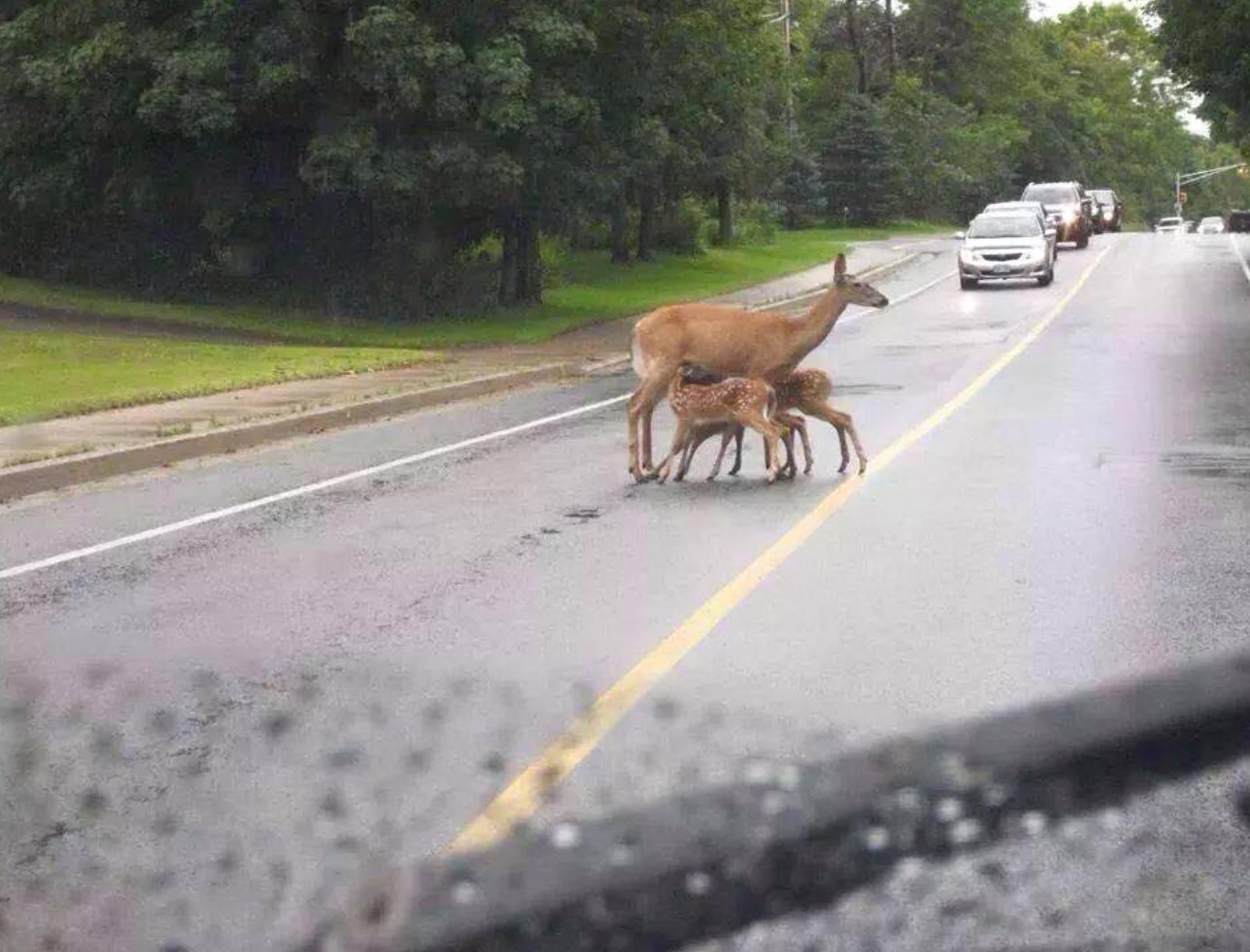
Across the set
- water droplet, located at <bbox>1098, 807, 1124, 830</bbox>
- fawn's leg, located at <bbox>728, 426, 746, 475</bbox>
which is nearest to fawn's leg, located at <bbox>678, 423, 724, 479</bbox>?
fawn's leg, located at <bbox>728, 426, 746, 475</bbox>

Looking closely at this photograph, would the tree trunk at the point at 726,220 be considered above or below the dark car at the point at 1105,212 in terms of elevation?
above

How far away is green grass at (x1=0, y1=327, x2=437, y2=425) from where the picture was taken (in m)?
20.8

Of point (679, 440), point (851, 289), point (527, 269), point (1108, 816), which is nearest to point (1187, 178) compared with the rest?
point (527, 269)

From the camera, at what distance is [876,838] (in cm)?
153

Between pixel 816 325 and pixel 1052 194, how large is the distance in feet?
163

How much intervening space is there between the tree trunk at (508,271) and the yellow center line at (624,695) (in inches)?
878

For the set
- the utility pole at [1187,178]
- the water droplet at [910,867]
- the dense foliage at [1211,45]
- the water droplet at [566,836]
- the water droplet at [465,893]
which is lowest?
the utility pole at [1187,178]

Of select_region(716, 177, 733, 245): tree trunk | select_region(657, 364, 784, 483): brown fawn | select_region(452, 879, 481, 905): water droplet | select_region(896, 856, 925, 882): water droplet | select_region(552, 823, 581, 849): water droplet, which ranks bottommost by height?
select_region(716, 177, 733, 245): tree trunk

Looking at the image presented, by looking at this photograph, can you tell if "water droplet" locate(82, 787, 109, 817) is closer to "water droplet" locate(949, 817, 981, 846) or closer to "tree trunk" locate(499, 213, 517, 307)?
"water droplet" locate(949, 817, 981, 846)

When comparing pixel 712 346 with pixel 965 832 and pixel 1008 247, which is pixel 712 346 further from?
pixel 1008 247

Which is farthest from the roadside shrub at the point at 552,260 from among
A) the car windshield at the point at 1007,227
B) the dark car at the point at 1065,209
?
the dark car at the point at 1065,209

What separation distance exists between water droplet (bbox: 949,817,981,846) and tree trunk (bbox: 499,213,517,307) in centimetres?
3543

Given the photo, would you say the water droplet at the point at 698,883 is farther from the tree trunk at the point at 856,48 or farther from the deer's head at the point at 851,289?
the tree trunk at the point at 856,48

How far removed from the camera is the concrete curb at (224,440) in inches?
597
